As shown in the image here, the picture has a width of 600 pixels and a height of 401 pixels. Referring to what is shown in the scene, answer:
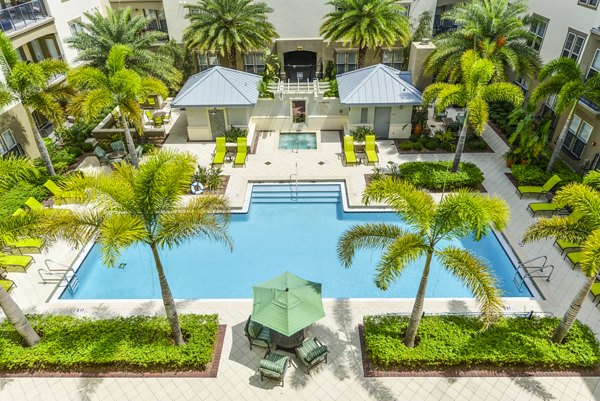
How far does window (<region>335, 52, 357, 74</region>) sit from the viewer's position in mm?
29720

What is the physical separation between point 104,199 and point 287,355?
6.88m

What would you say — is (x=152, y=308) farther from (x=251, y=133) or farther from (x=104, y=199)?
(x=251, y=133)

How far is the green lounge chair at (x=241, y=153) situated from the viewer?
21.7 m

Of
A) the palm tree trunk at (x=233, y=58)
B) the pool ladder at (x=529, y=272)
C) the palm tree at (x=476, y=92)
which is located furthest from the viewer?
the palm tree trunk at (x=233, y=58)

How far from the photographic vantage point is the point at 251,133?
24.0 m

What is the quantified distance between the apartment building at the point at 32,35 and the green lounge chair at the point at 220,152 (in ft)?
32.4

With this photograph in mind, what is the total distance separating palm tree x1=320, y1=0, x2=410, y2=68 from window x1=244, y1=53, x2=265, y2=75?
6.47 metres

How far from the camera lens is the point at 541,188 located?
18625 mm

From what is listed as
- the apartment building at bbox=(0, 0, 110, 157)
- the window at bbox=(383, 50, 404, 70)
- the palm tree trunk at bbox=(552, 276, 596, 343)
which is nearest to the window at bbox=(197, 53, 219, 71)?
the apartment building at bbox=(0, 0, 110, 157)

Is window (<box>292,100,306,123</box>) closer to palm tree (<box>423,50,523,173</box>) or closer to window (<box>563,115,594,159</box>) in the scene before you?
palm tree (<box>423,50,523,173</box>)

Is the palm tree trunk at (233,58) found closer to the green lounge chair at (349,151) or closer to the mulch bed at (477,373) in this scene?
the green lounge chair at (349,151)

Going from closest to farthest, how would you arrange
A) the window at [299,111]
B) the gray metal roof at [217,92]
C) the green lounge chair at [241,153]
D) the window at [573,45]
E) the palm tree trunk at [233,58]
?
1. the window at [573,45]
2. the green lounge chair at [241,153]
3. the gray metal roof at [217,92]
4. the window at [299,111]
5. the palm tree trunk at [233,58]

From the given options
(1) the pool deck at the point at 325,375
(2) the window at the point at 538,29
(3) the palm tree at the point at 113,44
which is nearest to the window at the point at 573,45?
(2) the window at the point at 538,29

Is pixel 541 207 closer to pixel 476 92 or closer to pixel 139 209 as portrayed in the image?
pixel 476 92
